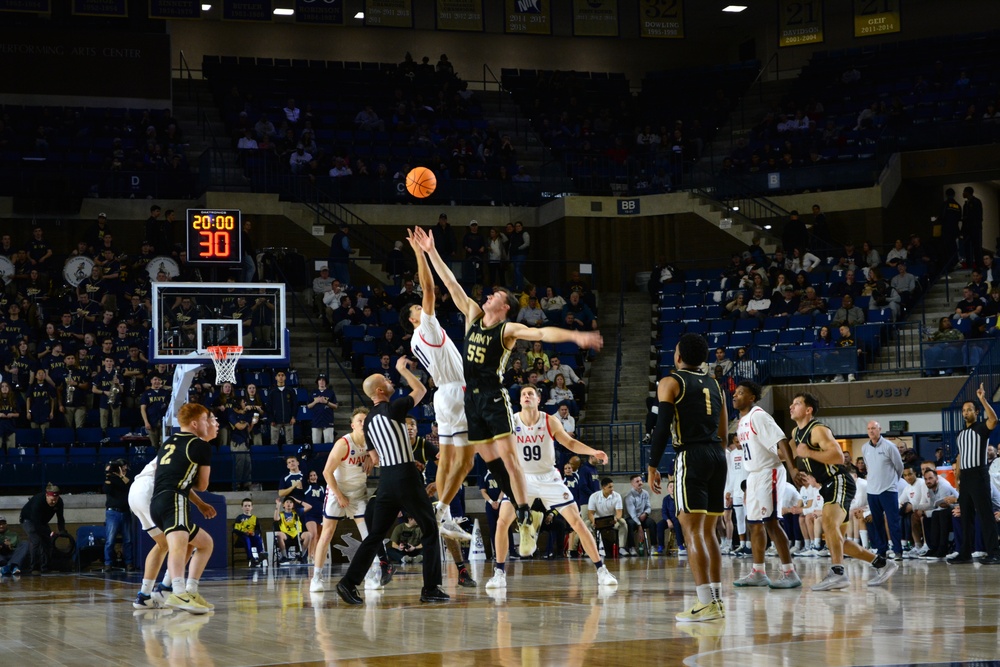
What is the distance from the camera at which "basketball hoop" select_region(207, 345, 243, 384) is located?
21266 mm

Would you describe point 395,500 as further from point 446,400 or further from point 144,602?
point 144,602

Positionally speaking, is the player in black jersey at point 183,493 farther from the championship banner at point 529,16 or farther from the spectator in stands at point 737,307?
the championship banner at point 529,16

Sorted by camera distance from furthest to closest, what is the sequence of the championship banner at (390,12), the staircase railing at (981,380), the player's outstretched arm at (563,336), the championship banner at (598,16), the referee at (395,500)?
the championship banner at (598,16) → the championship banner at (390,12) → the staircase railing at (981,380) → the referee at (395,500) → the player's outstretched arm at (563,336)

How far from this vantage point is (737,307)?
92.4 feet

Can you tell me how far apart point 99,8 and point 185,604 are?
72.6ft

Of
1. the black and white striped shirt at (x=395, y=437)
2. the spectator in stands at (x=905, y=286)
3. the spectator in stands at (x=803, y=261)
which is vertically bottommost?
the black and white striped shirt at (x=395, y=437)

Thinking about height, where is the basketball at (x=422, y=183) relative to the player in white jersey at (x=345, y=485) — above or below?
above

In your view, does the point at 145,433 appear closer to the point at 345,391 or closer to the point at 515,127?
the point at 345,391

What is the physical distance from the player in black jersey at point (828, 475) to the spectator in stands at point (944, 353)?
1235 cm

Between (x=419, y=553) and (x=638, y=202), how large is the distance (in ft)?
50.4

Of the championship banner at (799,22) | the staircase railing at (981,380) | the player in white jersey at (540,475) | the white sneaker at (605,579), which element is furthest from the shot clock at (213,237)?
the championship banner at (799,22)

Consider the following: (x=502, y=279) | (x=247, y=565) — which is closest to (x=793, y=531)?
(x=247, y=565)

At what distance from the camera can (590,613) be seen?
398 inches

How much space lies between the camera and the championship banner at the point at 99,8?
29.6 m
